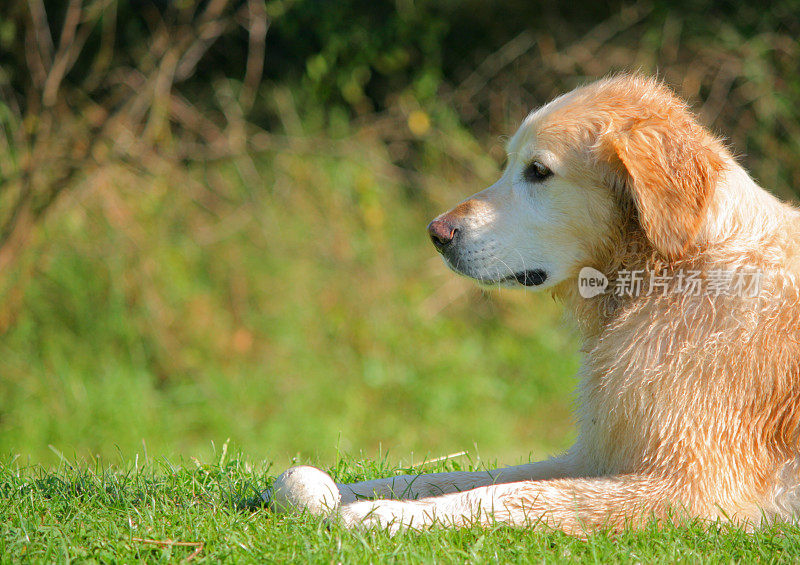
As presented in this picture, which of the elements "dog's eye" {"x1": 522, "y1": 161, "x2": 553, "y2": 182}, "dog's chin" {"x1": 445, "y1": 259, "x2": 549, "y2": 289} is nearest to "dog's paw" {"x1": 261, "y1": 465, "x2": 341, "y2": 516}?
"dog's chin" {"x1": 445, "y1": 259, "x2": 549, "y2": 289}

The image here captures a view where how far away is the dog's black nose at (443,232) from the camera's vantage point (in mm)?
3508

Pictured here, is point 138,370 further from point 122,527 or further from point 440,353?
point 122,527

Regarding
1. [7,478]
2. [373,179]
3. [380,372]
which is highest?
[373,179]

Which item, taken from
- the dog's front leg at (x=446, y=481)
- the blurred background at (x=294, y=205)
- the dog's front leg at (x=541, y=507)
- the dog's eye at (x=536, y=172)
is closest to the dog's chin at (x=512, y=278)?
the dog's eye at (x=536, y=172)

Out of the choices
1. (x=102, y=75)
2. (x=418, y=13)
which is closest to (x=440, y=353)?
(x=418, y=13)

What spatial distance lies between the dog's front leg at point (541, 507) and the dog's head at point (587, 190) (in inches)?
32.9

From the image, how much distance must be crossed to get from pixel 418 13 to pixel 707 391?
5.91m

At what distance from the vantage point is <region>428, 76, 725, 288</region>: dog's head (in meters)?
3.09

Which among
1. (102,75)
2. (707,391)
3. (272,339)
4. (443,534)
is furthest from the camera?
(102,75)

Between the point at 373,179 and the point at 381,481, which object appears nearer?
the point at 381,481

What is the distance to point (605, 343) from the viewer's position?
10.7 ft

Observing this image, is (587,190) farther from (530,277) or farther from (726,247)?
(726,247)

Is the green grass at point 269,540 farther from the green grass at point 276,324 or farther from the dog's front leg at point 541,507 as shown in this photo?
the green grass at point 276,324

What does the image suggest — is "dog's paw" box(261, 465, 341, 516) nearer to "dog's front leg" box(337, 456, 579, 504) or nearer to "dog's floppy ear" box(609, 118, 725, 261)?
"dog's front leg" box(337, 456, 579, 504)
